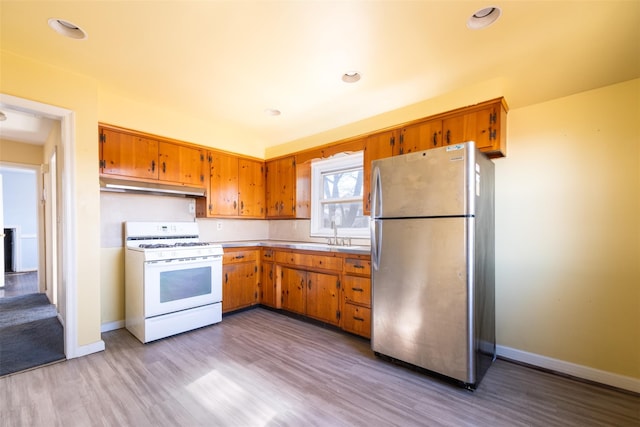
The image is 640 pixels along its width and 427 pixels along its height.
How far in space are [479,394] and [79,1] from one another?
3667 millimetres

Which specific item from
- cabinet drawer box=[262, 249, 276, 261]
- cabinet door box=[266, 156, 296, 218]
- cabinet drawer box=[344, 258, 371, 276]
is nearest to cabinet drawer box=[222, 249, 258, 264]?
cabinet drawer box=[262, 249, 276, 261]

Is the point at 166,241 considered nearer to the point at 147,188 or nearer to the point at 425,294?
the point at 147,188

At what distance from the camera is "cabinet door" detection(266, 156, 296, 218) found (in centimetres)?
412

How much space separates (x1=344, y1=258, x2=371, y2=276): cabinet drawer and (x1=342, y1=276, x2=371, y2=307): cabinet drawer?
0.06 metres

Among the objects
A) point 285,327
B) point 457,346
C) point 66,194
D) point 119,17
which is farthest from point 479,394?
point 66,194

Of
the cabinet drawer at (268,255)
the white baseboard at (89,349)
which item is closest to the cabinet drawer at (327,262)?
the cabinet drawer at (268,255)

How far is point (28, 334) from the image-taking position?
2996mm

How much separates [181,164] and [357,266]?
2.49 meters

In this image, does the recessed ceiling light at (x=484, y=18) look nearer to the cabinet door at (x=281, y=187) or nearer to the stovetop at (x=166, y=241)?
the cabinet door at (x=281, y=187)

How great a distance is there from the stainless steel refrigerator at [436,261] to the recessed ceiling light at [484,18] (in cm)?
74

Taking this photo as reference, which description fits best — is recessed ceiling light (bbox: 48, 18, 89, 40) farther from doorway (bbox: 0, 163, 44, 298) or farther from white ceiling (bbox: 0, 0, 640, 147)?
doorway (bbox: 0, 163, 44, 298)

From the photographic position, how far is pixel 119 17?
Answer: 1776mm

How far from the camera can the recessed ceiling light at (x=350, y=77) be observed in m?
2.40

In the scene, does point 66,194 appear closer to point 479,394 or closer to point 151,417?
point 151,417
